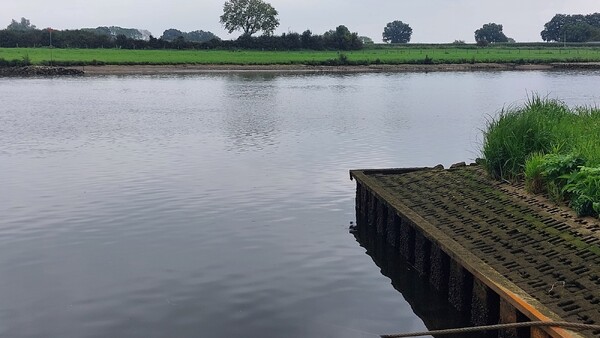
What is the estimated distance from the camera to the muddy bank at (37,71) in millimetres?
93125

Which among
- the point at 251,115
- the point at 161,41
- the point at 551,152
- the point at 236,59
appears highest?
the point at 161,41

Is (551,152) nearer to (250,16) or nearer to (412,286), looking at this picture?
(412,286)

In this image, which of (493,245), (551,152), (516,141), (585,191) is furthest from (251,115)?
(585,191)

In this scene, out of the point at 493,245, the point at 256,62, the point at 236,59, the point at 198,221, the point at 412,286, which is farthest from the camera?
the point at 236,59

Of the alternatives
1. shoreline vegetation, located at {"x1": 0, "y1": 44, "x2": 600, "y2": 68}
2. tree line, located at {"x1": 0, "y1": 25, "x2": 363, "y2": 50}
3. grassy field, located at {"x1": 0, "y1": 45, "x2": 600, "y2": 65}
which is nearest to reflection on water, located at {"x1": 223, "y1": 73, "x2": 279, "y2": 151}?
shoreline vegetation, located at {"x1": 0, "y1": 44, "x2": 600, "y2": 68}

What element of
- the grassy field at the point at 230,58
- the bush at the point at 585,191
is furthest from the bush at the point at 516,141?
the grassy field at the point at 230,58

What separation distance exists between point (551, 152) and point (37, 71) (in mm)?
88683

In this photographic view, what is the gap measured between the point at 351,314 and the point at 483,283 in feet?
8.26

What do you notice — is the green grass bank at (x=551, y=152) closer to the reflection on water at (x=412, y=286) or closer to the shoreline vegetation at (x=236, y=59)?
the reflection on water at (x=412, y=286)

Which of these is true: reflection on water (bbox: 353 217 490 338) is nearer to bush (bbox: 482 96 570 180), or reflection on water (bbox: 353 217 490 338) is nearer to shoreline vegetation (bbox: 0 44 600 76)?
bush (bbox: 482 96 570 180)

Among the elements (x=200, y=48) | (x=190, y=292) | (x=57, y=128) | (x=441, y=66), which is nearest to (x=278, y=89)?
(x=57, y=128)

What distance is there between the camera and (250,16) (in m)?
168

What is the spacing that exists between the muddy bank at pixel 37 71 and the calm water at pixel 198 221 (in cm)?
5164

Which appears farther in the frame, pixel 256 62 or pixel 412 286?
pixel 256 62
